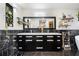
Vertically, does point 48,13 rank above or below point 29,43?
above

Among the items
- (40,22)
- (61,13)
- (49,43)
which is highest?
(61,13)

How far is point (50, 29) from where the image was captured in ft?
6.26

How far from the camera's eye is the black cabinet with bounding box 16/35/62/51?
191 centimetres

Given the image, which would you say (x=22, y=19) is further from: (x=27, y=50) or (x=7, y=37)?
(x=27, y=50)

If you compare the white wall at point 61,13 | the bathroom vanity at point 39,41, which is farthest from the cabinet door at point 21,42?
the white wall at point 61,13

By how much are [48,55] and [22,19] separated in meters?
0.62

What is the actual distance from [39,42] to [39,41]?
1 centimetres

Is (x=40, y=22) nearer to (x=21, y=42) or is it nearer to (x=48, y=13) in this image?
(x=48, y=13)

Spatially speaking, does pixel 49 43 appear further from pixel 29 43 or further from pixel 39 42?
pixel 29 43

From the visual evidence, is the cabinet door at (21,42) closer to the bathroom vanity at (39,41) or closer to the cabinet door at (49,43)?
the bathroom vanity at (39,41)

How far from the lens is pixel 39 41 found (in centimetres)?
192

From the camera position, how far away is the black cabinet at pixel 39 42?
6.26ft

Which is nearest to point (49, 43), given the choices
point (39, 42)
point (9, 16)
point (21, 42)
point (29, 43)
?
point (39, 42)

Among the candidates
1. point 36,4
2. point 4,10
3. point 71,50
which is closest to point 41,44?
point 71,50
